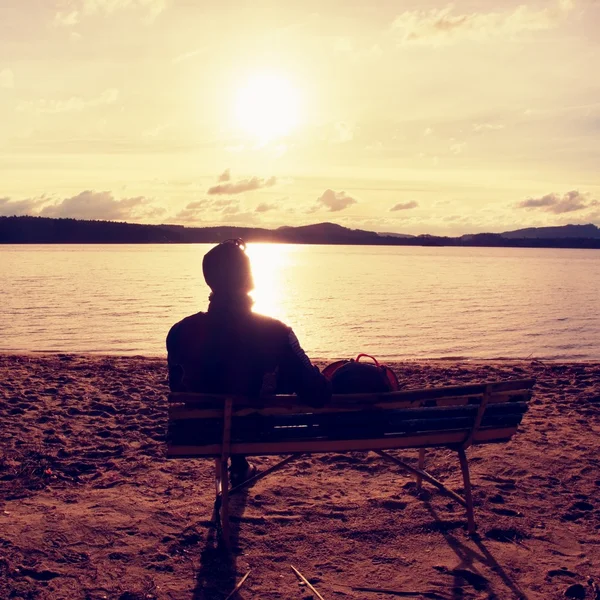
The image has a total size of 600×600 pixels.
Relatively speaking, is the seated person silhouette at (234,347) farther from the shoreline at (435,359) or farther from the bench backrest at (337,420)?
the shoreline at (435,359)

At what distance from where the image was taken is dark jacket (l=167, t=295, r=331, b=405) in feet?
15.4

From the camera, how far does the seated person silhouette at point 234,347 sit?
15.2 feet

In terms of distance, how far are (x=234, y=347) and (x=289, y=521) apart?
1.62m

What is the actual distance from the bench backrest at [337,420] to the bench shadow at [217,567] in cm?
72

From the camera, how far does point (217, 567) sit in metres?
4.54

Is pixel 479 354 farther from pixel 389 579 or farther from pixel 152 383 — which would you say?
pixel 389 579

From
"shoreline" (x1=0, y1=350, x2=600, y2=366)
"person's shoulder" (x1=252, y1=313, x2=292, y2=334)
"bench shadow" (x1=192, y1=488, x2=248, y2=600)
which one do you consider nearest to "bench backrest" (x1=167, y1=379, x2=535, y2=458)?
"person's shoulder" (x1=252, y1=313, x2=292, y2=334)

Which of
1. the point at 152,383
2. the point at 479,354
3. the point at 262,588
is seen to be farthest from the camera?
the point at 479,354

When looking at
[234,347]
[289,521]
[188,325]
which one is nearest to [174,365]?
[188,325]

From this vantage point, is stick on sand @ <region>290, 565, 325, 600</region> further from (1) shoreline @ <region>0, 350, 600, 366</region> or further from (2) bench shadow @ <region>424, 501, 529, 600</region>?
(1) shoreline @ <region>0, 350, 600, 366</region>

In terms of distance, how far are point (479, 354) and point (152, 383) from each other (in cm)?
993

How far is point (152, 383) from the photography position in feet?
35.4

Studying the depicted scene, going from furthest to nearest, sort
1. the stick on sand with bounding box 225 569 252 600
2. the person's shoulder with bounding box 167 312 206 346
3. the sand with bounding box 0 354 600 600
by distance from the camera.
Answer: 1. the person's shoulder with bounding box 167 312 206 346
2. the sand with bounding box 0 354 600 600
3. the stick on sand with bounding box 225 569 252 600

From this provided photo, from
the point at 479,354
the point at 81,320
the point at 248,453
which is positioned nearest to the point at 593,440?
the point at 248,453
